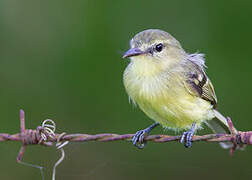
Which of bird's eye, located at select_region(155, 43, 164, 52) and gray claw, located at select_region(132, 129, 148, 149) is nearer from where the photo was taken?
gray claw, located at select_region(132, 129, 148, 149)

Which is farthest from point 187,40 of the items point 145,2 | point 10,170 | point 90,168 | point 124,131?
point 10,170

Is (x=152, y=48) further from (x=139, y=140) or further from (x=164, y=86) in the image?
(x=139, y=140)

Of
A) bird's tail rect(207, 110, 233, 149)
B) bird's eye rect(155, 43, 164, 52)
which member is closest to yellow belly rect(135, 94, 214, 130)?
bird's tail rect(207, 110, 233, 149)

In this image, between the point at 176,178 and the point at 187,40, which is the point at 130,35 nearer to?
the point at 187,40

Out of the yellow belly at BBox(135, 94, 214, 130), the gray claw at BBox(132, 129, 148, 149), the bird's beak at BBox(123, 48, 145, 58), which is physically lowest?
the gray claw at BBox(132, 129, 148, 149)

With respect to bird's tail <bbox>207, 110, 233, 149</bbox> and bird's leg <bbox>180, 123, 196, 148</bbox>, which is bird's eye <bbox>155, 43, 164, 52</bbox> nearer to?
bird's leg <bbox>180, 123, 196, 148</bbox>
